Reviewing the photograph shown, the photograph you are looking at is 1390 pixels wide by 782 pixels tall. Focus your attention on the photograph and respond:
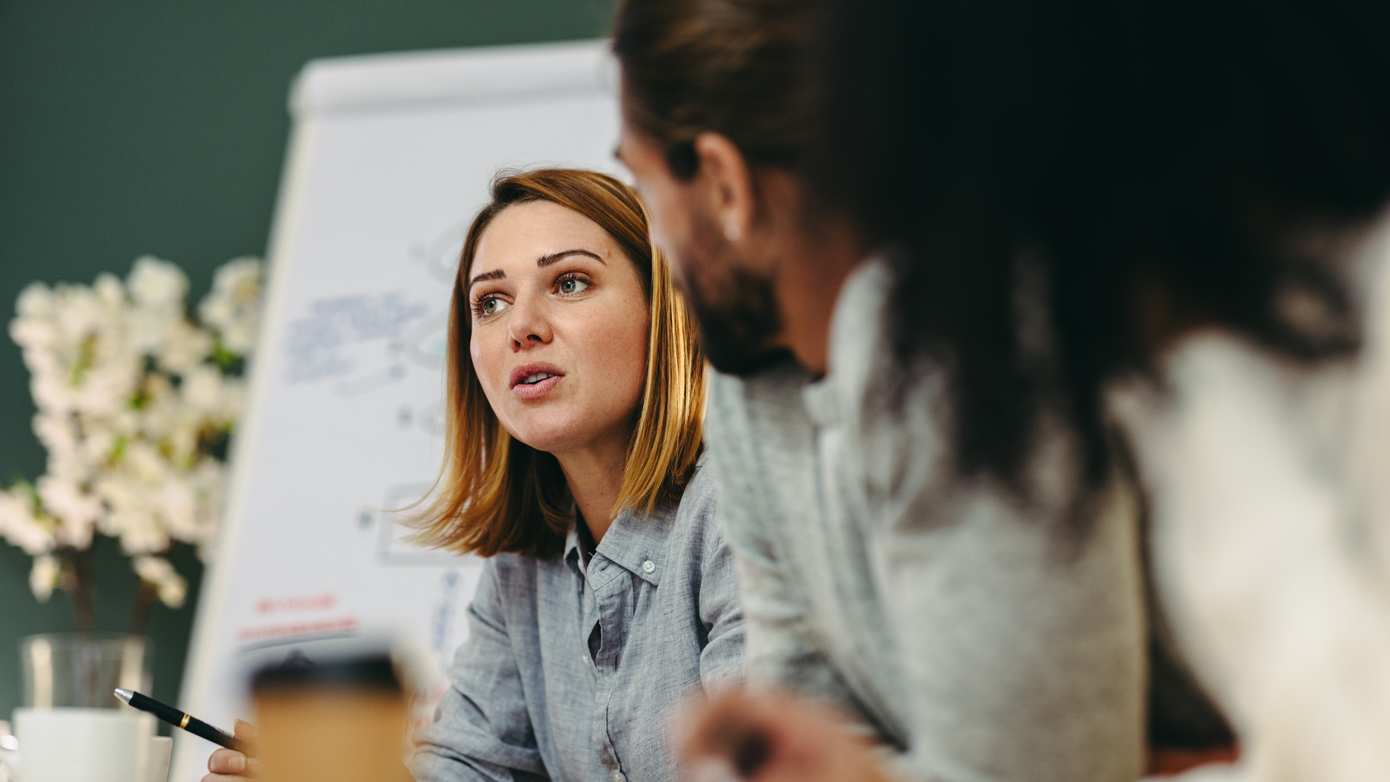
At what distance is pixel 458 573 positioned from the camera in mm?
2027

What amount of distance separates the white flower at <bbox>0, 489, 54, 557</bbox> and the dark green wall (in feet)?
0.70

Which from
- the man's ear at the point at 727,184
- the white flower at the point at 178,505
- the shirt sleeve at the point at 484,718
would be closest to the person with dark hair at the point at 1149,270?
the man's ear at the point at 727,184

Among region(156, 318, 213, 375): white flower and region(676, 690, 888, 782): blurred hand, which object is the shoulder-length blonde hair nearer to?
region(676, 690, 888, 782): blurred hand

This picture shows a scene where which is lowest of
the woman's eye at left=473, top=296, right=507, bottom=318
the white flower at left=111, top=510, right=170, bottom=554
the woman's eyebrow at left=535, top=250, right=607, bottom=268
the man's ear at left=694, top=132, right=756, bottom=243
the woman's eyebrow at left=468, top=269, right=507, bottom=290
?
the white flower at left=111, top=510, right=170, bottom=554

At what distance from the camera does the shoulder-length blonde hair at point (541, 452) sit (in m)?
1.26

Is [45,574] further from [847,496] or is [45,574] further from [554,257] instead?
[847,496]

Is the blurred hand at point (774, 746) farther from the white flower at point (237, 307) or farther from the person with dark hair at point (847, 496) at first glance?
the white flower at point (237, 307)

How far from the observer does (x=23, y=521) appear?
225cm

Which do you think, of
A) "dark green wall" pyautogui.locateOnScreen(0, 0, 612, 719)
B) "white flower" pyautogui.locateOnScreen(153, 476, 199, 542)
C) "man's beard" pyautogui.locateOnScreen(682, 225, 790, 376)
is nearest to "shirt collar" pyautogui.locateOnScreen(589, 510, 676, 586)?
"man's beard" pyautogui.locateOnScreen(682, 225, 790, 376)

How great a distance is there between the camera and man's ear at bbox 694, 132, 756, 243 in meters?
0.64

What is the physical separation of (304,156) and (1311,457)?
2106 millimetres

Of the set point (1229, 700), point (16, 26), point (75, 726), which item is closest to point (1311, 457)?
point (1229, 700)

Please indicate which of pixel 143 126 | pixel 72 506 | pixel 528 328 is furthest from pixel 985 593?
pixel 143 126

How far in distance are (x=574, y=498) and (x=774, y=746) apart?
2.70 feet
